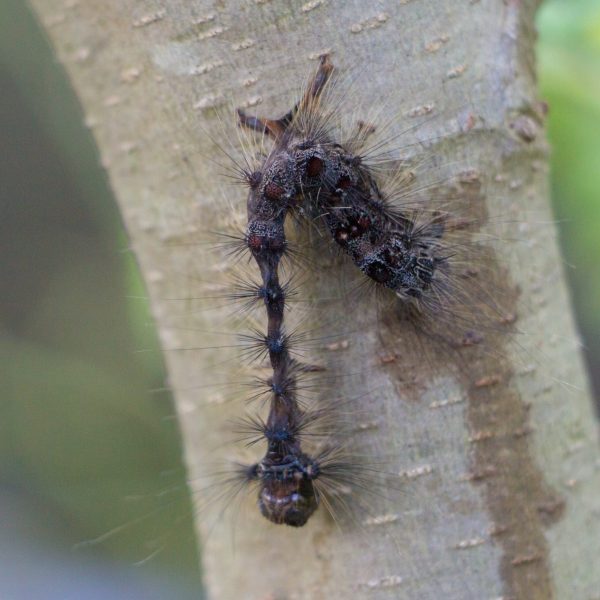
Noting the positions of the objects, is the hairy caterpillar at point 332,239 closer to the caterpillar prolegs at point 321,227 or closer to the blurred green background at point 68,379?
the caterpillar prolegs at point 321,227

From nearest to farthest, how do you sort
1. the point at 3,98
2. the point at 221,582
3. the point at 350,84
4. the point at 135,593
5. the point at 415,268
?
the point at 350,84, the point at 415,268, the point at 221,582, the point at 135,593, the point at 3,98

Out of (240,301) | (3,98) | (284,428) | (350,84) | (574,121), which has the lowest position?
(284,428)

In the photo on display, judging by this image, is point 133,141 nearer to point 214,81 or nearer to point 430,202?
point 214,81

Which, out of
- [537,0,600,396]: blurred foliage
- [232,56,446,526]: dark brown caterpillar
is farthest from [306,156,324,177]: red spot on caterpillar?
[537,0,600,396]: blurred foliage

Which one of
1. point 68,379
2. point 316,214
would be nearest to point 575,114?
point 316,214

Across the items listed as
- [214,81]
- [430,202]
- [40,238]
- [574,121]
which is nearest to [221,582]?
[430,202]

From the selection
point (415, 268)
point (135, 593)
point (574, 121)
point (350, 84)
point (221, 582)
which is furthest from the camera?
point (135, 593)

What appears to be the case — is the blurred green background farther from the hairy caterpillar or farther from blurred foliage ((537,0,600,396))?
the hairy caterpillar
